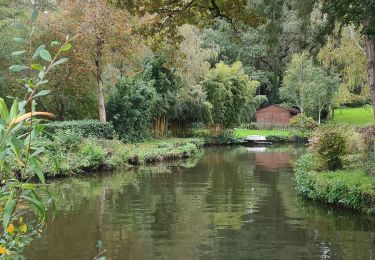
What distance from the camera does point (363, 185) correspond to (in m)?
11.9

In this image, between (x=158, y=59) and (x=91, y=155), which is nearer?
(x=91, y=155)

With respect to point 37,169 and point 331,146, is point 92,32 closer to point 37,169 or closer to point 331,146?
point 331,146

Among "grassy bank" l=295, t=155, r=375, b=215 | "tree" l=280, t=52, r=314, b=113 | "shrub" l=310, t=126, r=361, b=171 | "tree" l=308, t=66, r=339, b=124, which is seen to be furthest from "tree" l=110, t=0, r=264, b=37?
"tree" l=280, t=52, r=314, b=113

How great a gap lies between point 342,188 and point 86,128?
1431 centimetres

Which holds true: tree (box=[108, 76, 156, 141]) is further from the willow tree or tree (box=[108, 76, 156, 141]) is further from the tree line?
the willow tree

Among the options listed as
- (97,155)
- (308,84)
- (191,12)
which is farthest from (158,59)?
(191,12)

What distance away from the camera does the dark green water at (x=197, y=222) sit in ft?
29.2

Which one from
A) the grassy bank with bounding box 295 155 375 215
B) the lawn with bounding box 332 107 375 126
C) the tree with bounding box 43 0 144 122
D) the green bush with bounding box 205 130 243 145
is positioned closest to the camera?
the grassy bank with bounding box 295 155 375 215

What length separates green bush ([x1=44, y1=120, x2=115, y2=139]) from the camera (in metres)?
21.6

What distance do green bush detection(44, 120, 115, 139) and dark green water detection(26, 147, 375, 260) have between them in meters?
4.14

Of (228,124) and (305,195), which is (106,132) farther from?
(228,124)

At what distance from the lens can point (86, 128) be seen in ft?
76.5

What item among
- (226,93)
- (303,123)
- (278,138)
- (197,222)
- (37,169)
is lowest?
(197,222)

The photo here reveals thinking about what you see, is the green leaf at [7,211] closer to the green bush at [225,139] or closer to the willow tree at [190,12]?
the willow tree at [190,12]
